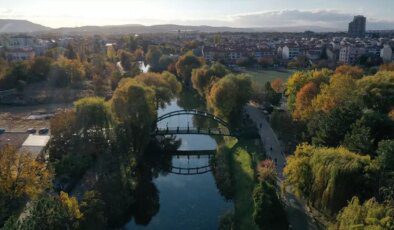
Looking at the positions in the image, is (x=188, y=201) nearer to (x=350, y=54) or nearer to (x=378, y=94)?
(x=378, y=94)

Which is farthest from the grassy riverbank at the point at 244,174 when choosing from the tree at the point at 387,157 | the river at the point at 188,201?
the tree at the point at 387,157

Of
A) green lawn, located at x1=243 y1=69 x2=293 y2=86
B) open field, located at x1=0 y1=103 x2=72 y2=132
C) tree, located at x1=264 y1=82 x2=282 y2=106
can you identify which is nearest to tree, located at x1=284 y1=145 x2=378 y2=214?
tree, located at x1=264 y1=82 x2=282 y2=106

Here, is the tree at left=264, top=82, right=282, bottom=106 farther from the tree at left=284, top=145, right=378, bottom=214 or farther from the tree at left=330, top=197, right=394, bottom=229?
the tree at left=330, top=197, right=394, bottom=229

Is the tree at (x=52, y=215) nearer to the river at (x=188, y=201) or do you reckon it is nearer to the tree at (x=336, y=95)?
the river at (x=188, y=201)

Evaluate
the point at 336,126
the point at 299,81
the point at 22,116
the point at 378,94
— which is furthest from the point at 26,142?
the point at 378,94

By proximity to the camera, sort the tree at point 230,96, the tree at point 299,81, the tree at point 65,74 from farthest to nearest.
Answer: the tree at point 65,74 < the tree at point 299,81 < the tree at point 230,96
